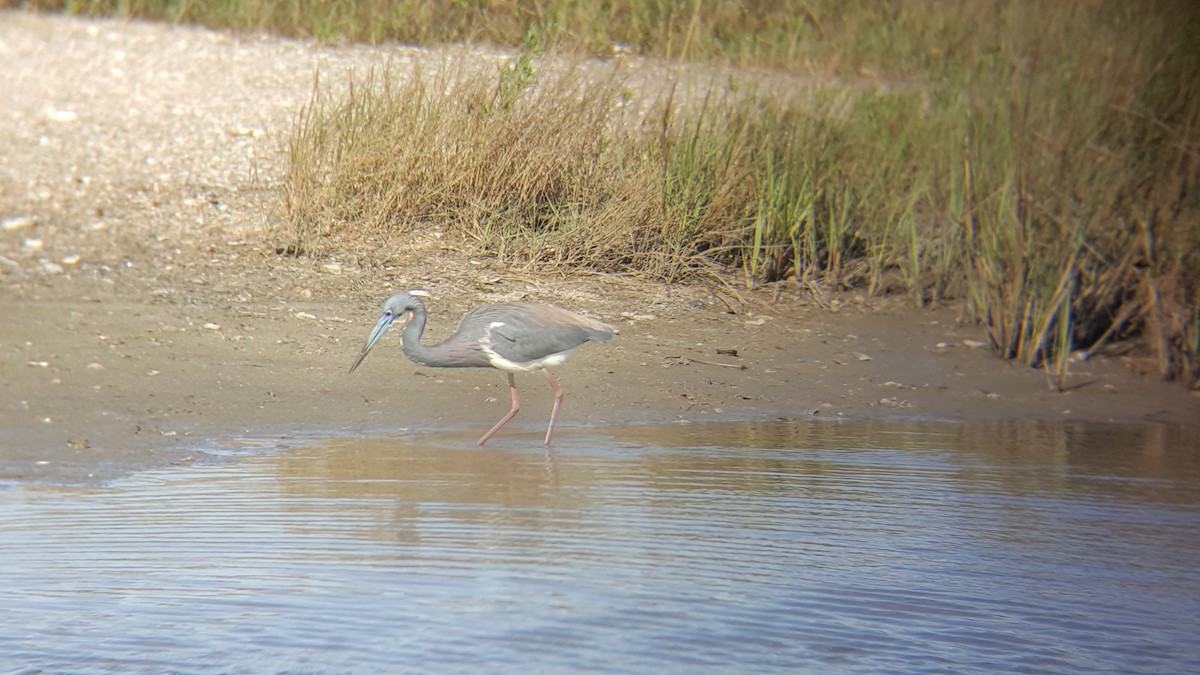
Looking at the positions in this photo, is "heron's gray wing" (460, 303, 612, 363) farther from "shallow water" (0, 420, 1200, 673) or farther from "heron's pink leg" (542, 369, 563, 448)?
"shallow water" (0, 420, 1200, 673)

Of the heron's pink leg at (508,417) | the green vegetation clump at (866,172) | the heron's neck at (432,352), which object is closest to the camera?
the heron's pink leg at (508,417)

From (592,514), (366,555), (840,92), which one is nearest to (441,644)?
(366,555)

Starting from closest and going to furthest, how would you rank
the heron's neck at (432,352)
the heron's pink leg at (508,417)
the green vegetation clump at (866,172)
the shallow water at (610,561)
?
the shallow water at (610,561) < the heron's pink leg at (508,417) < the heron's neck at (432,352) < the green vegetation clump at (866,172)

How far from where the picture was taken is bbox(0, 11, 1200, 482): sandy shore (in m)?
5.64

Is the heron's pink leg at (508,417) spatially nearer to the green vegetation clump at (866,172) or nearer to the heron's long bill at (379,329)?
the heron's long bill at (379,329)

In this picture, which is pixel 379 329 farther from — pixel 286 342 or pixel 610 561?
pixel 610 561

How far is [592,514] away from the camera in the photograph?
4.40 metres

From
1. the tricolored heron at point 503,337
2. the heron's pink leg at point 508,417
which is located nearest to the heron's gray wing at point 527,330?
the tricolored heron at point 503,337

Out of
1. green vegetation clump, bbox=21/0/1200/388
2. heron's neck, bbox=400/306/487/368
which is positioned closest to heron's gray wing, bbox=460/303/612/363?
heron's neck, bbox=400/306/487/368

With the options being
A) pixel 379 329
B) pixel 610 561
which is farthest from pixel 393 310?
pixel 610 561

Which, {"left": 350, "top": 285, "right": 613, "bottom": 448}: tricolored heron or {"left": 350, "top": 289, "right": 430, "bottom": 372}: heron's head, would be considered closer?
{"left": 350, "top": 285, "right": 613, "bottom": 448}: tricolored heron

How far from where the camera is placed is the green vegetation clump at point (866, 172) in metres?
6.40

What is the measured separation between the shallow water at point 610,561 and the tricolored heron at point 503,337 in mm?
423

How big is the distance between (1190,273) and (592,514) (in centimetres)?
337
